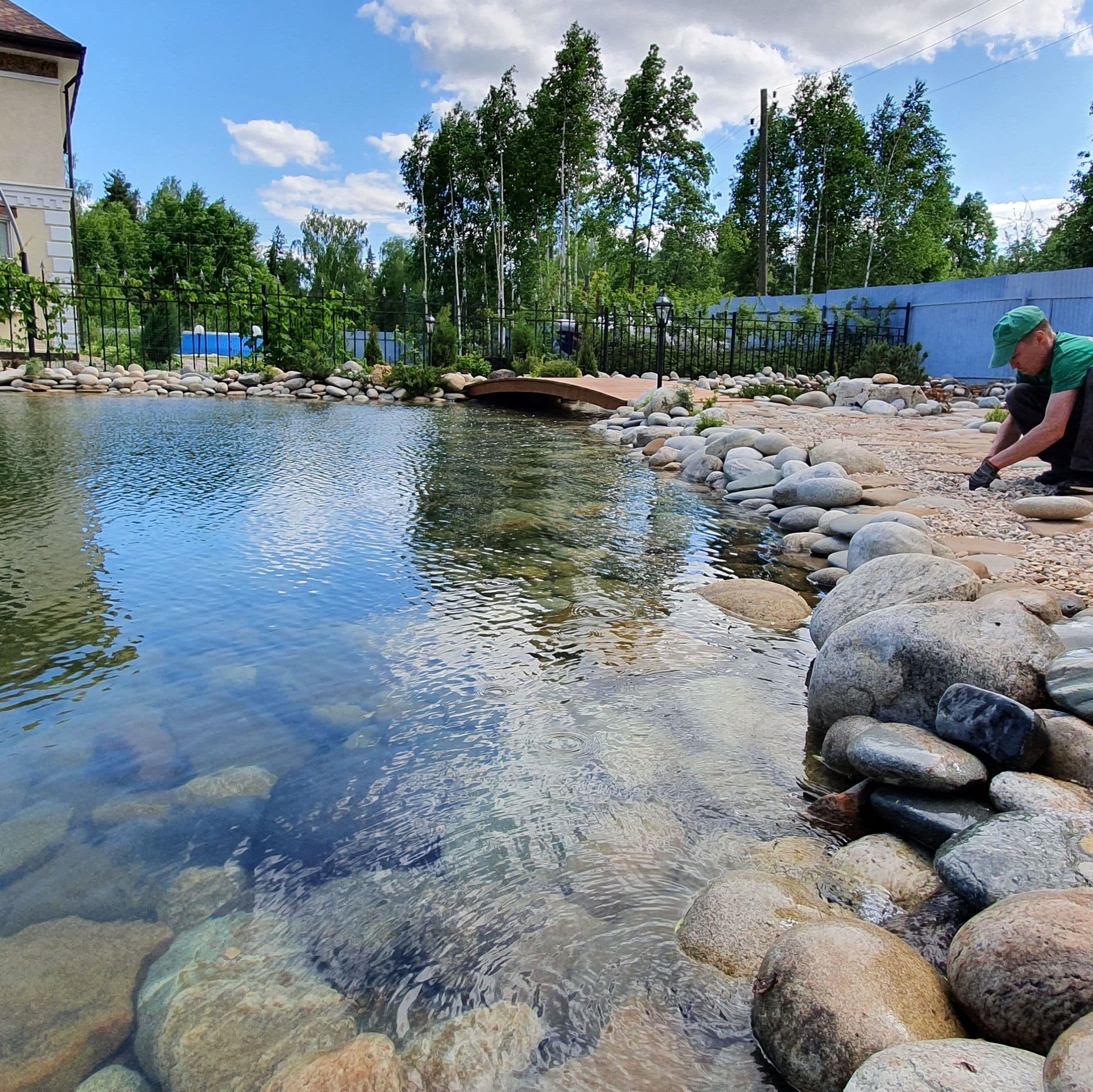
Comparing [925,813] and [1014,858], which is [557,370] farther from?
[1014,858]

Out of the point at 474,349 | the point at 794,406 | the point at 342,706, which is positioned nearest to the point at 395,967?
the point at 342,706

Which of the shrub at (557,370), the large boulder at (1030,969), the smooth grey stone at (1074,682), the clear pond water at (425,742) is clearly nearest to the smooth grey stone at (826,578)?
the clear pond water at (425,742)

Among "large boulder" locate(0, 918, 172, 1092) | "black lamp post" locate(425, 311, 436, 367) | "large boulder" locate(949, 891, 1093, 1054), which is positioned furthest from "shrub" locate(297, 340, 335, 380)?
"large boulder" locate(949, 891, 1093, 1054)

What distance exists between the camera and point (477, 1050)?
5.41ft

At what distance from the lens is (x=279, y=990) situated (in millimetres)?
1772

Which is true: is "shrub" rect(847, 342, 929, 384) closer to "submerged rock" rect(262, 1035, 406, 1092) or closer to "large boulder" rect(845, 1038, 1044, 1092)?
"large boulder" rect(845, 1038, 1044, 1092)

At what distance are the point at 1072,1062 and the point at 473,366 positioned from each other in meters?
18.4

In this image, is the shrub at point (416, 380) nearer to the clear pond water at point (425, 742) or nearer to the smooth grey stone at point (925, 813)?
the clear pond water at point (425, 742)

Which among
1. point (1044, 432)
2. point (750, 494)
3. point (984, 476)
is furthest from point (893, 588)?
point (750, 494)

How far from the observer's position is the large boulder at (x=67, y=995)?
1585 mm

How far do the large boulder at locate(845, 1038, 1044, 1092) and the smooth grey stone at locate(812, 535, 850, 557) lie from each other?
433 cm

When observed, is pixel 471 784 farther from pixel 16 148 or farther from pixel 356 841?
pixel 16 148

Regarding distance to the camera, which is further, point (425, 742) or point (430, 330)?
point (430, 330)

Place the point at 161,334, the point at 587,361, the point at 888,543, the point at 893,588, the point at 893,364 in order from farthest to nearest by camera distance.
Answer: the point at 161,334
the point at 587,361
the point at 893,364
the point at 888,543
the point at 893,588
